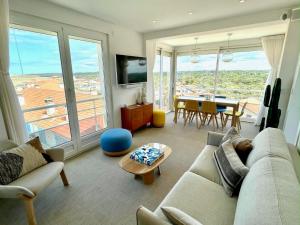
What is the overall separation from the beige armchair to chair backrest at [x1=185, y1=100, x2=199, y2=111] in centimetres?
345

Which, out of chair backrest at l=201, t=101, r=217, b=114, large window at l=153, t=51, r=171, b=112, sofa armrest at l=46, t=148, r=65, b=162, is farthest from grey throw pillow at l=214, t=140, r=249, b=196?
large window at l=153, t=51, r=171, b=112

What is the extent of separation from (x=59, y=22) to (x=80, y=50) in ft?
1.73

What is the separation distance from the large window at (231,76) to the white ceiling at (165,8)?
205 cm

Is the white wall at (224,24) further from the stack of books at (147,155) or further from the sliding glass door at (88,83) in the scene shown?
the stack of books at (147,155)

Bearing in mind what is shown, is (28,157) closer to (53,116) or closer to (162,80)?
(53,116)

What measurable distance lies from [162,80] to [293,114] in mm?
3702

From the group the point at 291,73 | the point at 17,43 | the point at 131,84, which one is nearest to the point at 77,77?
the point at 17,43

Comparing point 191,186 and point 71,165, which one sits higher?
point 191,186

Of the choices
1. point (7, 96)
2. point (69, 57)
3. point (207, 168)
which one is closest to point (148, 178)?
point (207, 168)

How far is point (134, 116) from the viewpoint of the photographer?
3879 millimetres

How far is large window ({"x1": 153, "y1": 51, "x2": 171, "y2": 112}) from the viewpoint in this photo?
207 inches

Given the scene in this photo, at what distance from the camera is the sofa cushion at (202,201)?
116 centimetres

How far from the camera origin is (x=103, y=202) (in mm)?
1879

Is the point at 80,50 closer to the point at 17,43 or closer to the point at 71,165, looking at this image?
the point at 17,43
